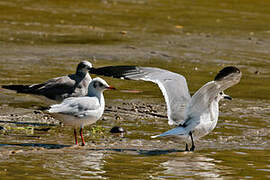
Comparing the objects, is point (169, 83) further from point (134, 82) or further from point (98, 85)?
A: point (134, 82)

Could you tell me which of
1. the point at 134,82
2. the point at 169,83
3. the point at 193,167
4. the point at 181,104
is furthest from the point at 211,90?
the point at 134,82

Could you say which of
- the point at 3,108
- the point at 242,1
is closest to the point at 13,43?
the point at 3,108

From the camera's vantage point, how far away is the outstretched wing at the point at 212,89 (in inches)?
298

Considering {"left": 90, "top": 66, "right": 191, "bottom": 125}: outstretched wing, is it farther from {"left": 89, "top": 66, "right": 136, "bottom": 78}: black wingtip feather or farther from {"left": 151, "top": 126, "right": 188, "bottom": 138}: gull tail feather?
{"left": 151, "top": 126, "right": 188, "bottom": 138}: gull tail feather

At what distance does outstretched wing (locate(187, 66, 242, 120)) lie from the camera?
7566 mm

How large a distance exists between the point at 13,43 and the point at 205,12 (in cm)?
936

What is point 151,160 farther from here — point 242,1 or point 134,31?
point 242,1

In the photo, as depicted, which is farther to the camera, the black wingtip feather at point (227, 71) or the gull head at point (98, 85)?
the gull head at point (98, 85)

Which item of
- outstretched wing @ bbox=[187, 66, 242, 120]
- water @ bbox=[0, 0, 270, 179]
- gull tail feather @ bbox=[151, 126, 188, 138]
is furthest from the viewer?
gull tail feather @ bbox=[151, 126, 188, 138]

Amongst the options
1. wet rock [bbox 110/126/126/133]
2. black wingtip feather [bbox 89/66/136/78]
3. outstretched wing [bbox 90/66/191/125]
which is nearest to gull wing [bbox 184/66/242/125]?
outstretched wing [bbox 90/66/191/125]

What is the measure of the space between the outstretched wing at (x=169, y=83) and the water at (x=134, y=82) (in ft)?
1.82

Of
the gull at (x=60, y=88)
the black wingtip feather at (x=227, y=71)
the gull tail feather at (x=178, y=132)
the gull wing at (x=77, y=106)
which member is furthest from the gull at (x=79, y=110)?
the black wingtip feather at (x=227, y=71)

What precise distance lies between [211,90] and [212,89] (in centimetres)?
4

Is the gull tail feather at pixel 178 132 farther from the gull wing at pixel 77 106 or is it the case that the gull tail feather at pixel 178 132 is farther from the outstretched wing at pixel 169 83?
the gull wing at pixel 77 106
